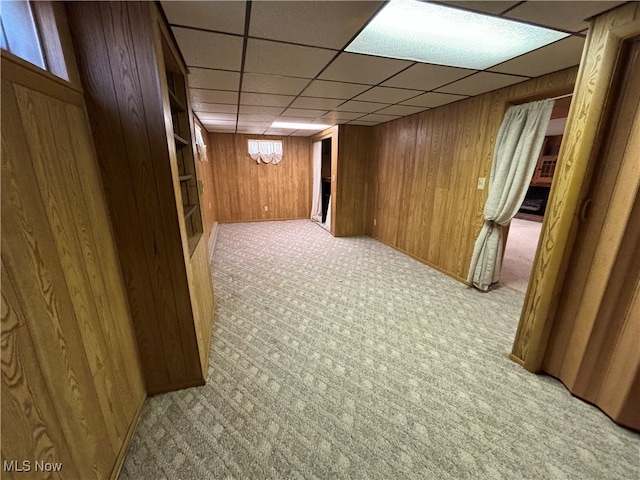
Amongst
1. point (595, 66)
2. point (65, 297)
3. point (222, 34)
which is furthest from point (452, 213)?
point (65, 297)

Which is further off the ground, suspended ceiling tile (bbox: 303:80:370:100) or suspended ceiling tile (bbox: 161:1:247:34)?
suspended ceiling tile (bbox: 303:80:370:100)

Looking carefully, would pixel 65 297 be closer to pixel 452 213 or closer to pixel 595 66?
pixel 595 66

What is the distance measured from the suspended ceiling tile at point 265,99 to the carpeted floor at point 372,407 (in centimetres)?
223

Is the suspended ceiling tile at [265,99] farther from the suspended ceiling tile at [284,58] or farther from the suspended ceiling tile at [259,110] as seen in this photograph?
the suspended ceiling tile at [284,58]

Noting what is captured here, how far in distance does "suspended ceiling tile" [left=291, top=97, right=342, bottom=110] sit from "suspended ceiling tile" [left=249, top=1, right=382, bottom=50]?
4.49ft

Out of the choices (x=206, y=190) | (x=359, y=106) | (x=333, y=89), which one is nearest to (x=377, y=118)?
(x=359, y=106)

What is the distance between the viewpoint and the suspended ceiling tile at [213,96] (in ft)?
8.66

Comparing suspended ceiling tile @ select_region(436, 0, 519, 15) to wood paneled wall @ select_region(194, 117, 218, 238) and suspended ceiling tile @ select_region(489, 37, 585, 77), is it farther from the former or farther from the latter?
wood paneled wall @ select_region(194, 117, 218, 238)

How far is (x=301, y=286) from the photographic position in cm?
303

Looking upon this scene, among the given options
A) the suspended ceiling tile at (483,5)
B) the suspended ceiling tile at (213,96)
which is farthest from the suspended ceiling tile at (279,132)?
the suspended ceiling tile at (483,5)

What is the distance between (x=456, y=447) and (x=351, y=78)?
2.69 meters

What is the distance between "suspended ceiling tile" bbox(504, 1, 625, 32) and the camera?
4.02ft

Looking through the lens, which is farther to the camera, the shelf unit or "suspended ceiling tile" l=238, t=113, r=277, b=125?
"suspended ceiling tile" l=238, t=113, r=277, b=125

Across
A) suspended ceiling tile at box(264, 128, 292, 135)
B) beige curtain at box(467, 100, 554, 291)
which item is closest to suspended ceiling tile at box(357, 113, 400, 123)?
beige curtain at box(467, 100, 554, 291)
